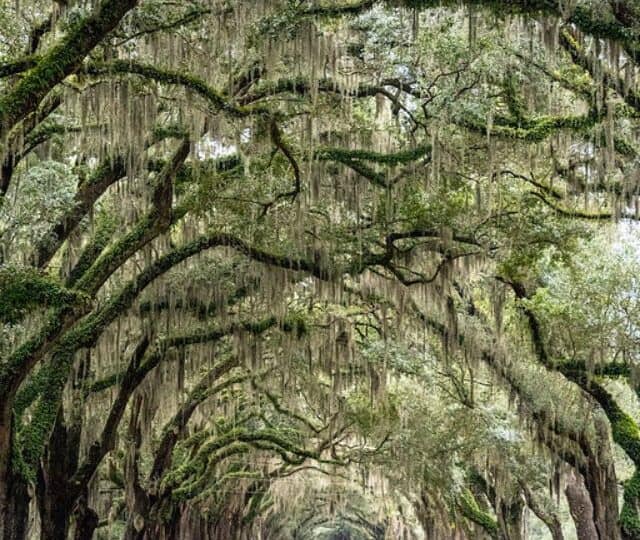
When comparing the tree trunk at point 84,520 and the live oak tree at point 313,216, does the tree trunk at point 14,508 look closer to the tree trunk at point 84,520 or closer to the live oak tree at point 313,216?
the live oak tree at point 313,216

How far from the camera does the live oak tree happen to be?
8.59 metres

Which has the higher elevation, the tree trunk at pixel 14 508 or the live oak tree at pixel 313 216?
the live oak tree at pixel 313 216

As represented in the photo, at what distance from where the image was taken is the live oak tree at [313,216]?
8594 mm

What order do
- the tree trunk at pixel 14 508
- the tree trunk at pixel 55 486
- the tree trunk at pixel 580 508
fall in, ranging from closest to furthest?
1. the tree trunk at pixel 14 508
2. the tree trunk at pixel 55 486
3. the tree trunk at pixel 580 508

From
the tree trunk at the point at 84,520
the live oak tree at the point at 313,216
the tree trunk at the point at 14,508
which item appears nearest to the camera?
the live oak tree at the point at 313,216

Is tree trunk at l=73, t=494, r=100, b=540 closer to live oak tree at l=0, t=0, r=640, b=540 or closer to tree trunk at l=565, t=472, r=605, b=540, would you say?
live oak tree at l=0, t=0, r=640, b=540

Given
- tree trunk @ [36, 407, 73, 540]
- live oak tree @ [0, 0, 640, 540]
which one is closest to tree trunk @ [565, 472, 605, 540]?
live oak tree @ [0, 0, 640, 540]

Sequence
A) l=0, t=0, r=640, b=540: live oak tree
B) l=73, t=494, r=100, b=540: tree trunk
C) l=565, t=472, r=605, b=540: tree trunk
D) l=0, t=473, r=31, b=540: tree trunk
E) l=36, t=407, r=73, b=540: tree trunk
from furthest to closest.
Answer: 1. l=565, t=472, r=605, b=540: tree trunk
2. l=73, t=494, r=100, b=540: tree trunk
3. l=36, t=407, r=73, b=540: tree trunk
4. l=0, t=473, r=31, b=540: tree trunk
5. l=0, t=0, r=640, b=540: live oak tree

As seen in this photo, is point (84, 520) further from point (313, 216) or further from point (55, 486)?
point (313, 216)

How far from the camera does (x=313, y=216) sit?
12086 millimetres

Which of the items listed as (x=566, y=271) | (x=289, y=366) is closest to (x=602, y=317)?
(x=566, y=271)

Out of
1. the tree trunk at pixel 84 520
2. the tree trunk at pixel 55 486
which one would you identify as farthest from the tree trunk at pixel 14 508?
the tree trunk at pixel 84 520

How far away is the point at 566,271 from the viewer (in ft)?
42.4

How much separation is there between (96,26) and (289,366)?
9.93 metres
